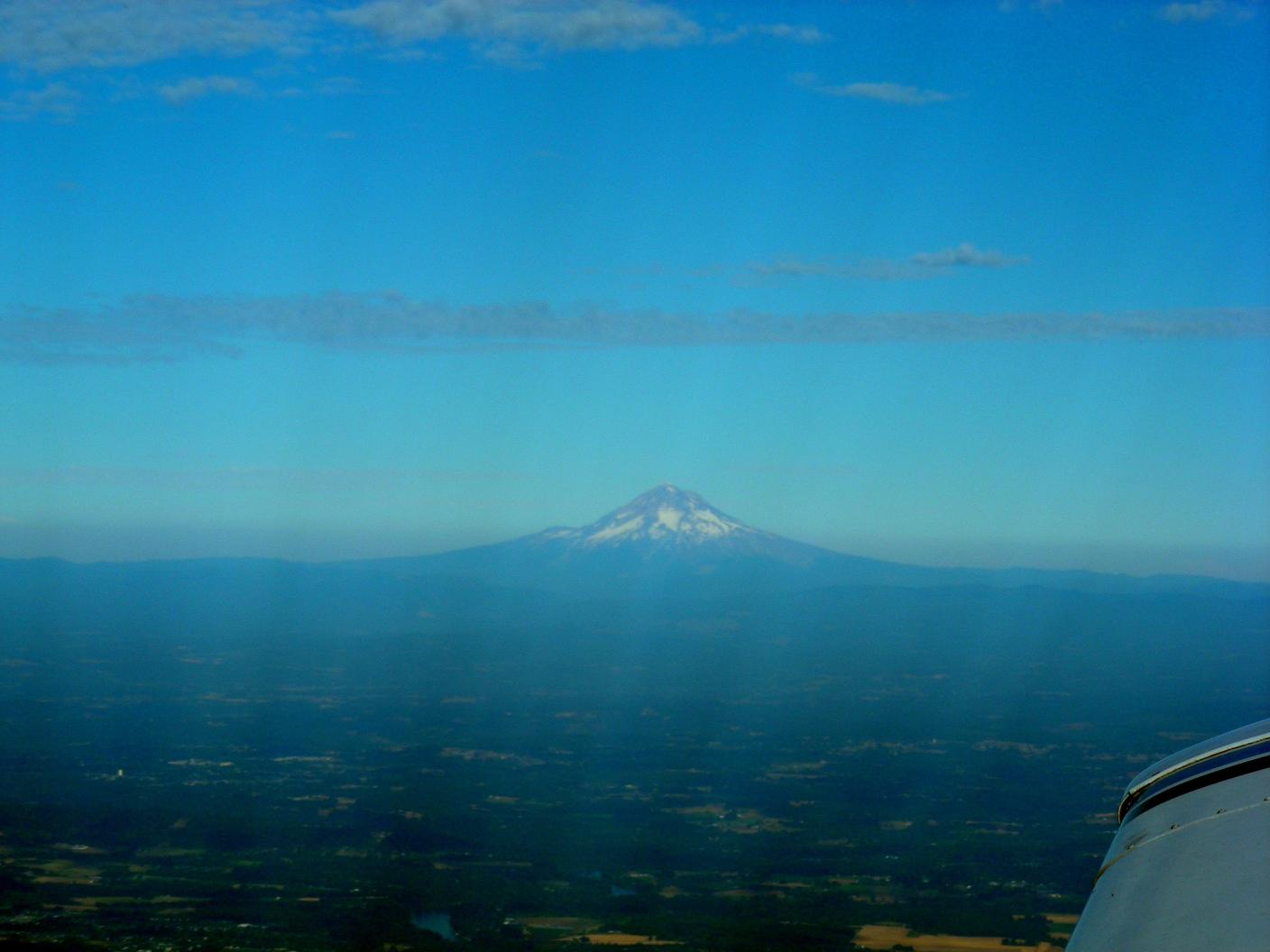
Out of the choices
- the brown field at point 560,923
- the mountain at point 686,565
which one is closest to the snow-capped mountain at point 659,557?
the mountain at point 686,565

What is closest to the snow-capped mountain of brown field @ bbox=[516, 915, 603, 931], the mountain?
the mountain

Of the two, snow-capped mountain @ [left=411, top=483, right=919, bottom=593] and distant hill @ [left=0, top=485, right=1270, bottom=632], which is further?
snow-capped mountain @ [left=411, top=483, right=919, bottom=593]

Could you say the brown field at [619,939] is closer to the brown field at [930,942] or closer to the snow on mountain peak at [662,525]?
the brown field at [930,942]

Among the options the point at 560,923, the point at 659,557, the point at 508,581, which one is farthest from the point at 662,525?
the point at 560,923

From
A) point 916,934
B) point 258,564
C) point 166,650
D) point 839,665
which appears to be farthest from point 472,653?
point 916,934

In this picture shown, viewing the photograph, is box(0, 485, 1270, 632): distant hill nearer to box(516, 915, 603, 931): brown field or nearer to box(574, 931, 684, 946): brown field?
box(516, 915, 603, 931): brown field
